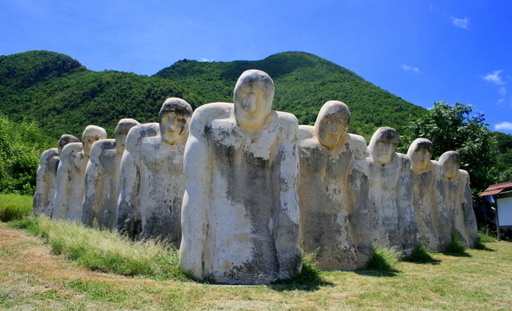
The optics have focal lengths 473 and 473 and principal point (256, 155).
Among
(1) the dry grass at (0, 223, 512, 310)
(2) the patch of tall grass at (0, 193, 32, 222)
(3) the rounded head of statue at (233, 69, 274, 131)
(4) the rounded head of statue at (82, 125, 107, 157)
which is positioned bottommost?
(1) the dry grass at (0, 223, 512, 310)

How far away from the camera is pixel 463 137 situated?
1889 centimetres

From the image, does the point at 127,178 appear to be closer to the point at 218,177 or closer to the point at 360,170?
the point at 218,177

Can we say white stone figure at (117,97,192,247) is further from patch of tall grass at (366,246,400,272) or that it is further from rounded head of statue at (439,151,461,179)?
rounded head of statue at (439,151,461,179)

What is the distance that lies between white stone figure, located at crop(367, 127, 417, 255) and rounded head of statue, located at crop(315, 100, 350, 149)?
8.04 ft

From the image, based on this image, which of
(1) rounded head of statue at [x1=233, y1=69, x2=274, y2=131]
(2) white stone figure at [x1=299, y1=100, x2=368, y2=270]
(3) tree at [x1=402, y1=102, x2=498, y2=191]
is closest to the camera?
(1) rounded head of statue at [x1=233, y1=69, x2=274, y2=131]

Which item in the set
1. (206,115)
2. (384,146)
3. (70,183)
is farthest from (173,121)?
(70,183)

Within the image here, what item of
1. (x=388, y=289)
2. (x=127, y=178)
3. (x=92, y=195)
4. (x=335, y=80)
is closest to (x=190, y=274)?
(x=388, y=289)

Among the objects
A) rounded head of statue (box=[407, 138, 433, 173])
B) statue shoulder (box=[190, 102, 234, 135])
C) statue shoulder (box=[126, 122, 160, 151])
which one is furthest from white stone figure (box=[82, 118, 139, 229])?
rounded head of statue (box=[407, 138, 433, 173])

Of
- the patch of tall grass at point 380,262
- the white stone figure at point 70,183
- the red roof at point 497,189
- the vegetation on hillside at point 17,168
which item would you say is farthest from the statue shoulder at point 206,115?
the vegetation on hillside at point 17,168

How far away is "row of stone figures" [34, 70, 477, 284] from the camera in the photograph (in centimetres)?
600

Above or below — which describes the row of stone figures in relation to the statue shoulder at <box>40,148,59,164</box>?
below

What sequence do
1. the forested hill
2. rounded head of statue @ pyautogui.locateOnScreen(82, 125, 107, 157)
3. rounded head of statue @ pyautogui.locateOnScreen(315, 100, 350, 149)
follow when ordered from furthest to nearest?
1. the forested hill
2. rounded head of statue @ pyautogui.locateOnScreen(82, 125, 107, 157)
3. rounded head of statue @ pyautogui.locateOnScreen(315, 100, 350, 149)

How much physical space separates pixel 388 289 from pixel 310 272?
3.20ft

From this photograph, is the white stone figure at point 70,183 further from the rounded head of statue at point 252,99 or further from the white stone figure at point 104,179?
the rounded head of statue at point 252,99
